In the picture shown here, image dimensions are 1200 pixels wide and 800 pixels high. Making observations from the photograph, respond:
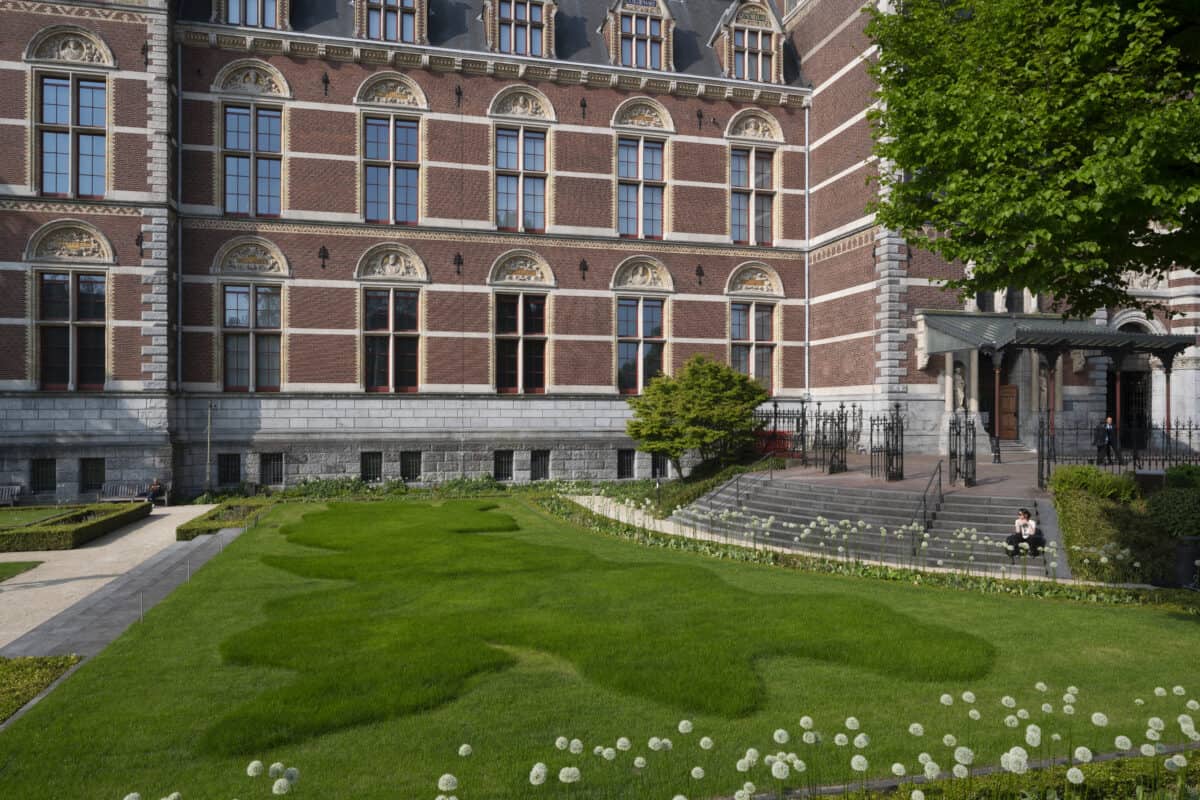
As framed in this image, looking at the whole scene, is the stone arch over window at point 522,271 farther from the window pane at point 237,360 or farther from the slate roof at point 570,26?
the window pane at point 237,360

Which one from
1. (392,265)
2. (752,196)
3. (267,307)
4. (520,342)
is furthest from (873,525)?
(267,307)

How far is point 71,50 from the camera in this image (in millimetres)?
20438

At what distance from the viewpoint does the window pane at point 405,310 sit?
2333 centimetres

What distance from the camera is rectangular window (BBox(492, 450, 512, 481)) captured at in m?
23.8

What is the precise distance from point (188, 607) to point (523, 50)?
20.1 m

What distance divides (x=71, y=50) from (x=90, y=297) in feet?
21.0

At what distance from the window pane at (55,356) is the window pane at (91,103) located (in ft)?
17.9

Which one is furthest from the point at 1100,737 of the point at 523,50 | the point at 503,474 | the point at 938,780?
the point at 523,50

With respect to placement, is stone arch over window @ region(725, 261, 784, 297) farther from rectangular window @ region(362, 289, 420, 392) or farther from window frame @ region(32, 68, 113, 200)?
window frame @ region(32, 68, 113, 200)

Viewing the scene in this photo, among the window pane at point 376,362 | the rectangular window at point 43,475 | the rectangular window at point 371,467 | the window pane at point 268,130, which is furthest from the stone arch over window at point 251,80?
the rectangular window at point 43,475

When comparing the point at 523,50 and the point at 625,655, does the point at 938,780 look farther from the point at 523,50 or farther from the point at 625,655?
the point at 523,50

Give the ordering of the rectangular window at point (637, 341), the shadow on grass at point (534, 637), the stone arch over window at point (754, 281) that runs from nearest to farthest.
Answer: the shadow on grass at point (534, 637) < the rectangular window at point (637, 341) < the stone arch over window at point (754, 281)

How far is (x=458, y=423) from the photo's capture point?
23406 millimetres

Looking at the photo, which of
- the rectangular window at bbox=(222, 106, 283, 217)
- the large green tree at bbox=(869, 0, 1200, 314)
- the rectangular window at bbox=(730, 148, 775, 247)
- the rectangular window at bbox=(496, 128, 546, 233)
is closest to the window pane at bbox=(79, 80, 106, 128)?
the rectangular window at bbox=(222, 106, 283, 217)
